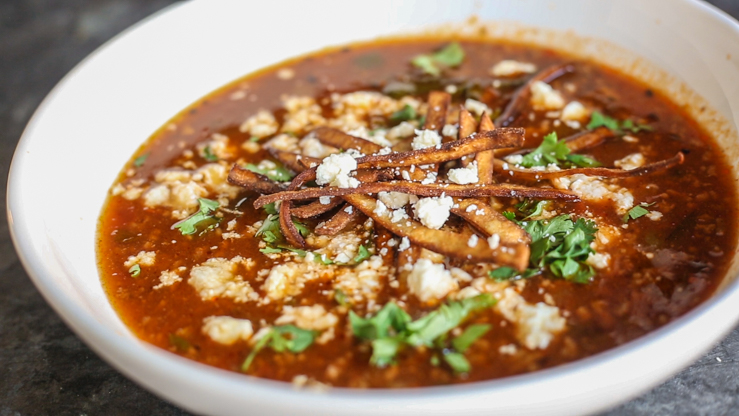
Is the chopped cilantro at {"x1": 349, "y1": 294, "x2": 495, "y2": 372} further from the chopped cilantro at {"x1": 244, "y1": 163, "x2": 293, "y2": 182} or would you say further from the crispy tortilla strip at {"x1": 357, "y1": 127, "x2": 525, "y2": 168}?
the chopped cilantro at {"x1": 244, "y1": 163, "x2": 293, "y2": 182}

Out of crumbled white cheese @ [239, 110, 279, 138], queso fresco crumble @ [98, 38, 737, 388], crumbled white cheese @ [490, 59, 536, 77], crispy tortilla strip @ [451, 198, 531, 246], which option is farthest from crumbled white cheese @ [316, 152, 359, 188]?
crumbled white cheese @ [490, 59, 536, 77]

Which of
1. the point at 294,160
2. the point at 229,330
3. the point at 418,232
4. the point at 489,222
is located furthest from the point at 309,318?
the point at 294,160

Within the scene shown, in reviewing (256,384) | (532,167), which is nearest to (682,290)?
(532,167)

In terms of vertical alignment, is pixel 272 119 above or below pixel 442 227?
below

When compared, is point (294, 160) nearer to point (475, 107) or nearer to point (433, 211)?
point (433, 211)

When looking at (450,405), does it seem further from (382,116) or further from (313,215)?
(382,116)

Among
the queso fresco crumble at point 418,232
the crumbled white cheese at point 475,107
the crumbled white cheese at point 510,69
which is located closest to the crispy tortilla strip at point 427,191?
the queso fresco crumble at point 418,232
